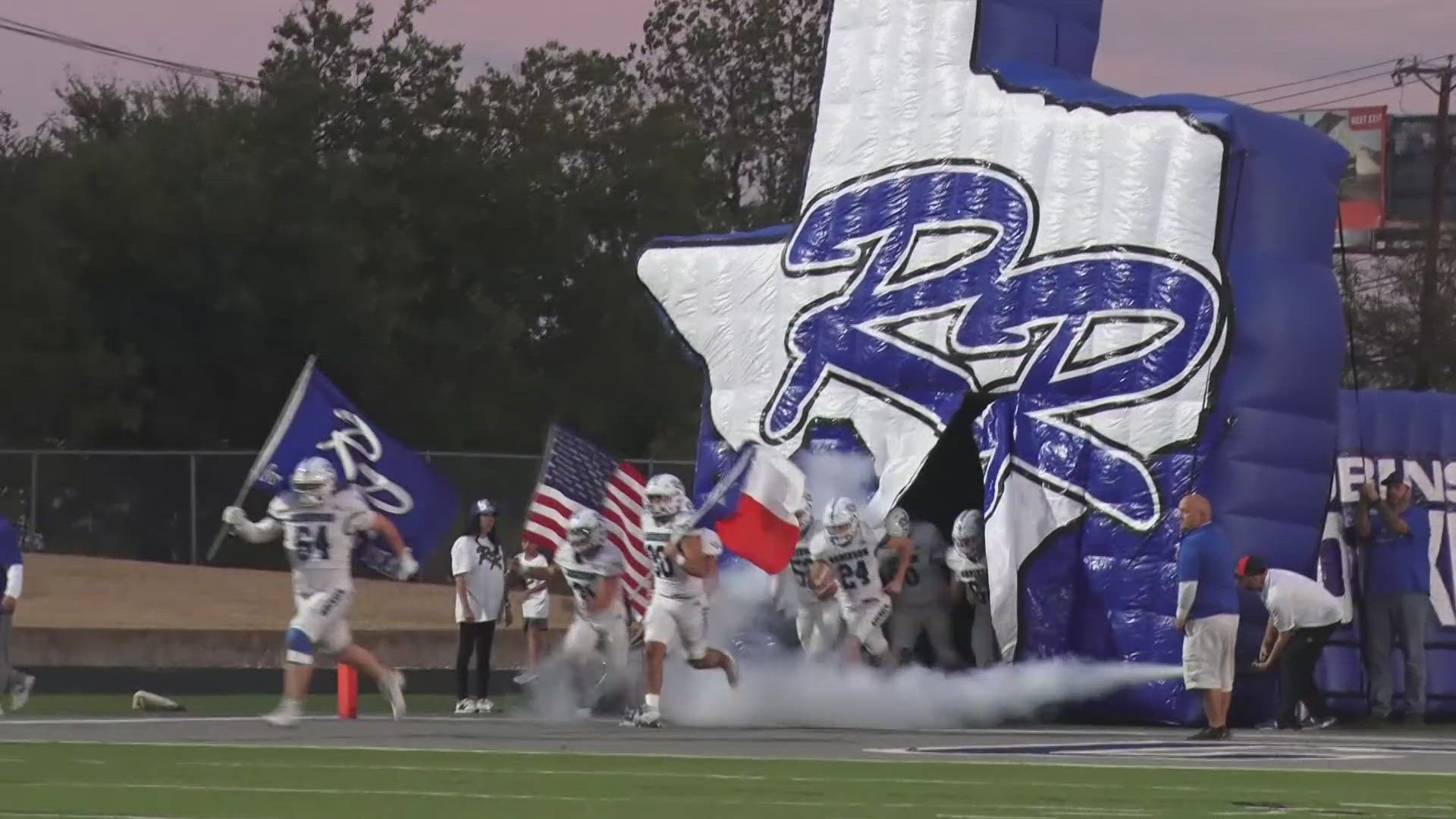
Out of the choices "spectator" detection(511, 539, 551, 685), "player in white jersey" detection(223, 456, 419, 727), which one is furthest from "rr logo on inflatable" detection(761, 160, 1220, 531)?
"player in white jersey" detection(223, 456, 419, 727)

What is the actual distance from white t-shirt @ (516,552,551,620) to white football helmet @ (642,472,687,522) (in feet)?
6.91

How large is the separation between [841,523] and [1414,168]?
52819mm

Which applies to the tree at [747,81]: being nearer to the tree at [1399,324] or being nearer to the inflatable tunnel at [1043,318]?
the tree at [1399,324]

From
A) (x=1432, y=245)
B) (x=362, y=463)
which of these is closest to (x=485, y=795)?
(x=362, y=463)

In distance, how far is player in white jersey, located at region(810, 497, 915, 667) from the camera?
57.0ft

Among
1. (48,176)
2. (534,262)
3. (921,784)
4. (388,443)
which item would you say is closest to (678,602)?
(388,443)

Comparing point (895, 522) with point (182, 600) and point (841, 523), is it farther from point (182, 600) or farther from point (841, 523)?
point (182, 600)

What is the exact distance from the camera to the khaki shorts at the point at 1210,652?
15383mm

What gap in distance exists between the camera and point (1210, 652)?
1542 centimetres

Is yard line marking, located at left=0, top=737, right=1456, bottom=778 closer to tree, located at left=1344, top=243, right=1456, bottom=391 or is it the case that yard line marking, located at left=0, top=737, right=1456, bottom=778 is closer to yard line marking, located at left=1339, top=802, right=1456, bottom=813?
yard line marking, located at left=1339, top=802, right=1456, bottom=813

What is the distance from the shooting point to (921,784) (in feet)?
36.2

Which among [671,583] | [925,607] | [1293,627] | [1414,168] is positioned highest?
[1414,168]

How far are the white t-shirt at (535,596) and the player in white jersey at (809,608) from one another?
1756 millimetres

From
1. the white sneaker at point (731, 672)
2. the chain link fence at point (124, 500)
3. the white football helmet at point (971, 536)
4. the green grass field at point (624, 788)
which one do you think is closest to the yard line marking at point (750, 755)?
the green grass field at point (624, 788)
